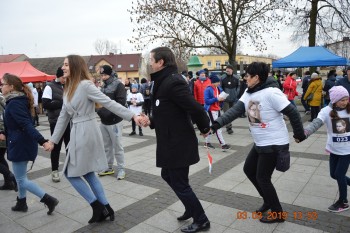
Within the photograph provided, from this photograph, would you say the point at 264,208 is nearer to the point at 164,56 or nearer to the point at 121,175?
→ the point at 164,56

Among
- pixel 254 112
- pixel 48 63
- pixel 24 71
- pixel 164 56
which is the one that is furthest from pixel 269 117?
pixel 48 63

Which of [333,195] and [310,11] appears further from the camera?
[310,11]

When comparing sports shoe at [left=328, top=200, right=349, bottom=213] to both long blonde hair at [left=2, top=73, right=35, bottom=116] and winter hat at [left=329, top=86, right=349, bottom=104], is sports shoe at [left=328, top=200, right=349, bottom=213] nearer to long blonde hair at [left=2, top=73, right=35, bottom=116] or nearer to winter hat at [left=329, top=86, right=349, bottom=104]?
winter hat at [left=329, top=86, right=349, bottom=104]

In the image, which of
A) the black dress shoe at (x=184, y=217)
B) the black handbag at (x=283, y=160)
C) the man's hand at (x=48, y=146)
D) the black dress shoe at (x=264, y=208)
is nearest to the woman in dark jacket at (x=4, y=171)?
the man's hand at (x=48, y=146)

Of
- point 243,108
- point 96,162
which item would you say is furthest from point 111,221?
point 243,108

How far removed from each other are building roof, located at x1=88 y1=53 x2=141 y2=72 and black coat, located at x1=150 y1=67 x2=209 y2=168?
61.6 m

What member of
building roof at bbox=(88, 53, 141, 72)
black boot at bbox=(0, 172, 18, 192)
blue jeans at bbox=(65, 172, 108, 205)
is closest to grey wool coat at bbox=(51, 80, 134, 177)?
blue jeans at bbox=(65, 172, 108, 205)

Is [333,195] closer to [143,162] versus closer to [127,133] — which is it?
[143,162]

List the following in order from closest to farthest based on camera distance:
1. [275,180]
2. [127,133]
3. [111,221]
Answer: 1. [111,221]
2. [275,180]
3. [127,133]

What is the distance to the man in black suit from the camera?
2.95 meters

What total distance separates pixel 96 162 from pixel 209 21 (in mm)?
15660

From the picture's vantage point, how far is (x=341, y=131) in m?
3.55

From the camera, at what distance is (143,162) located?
6.48m
